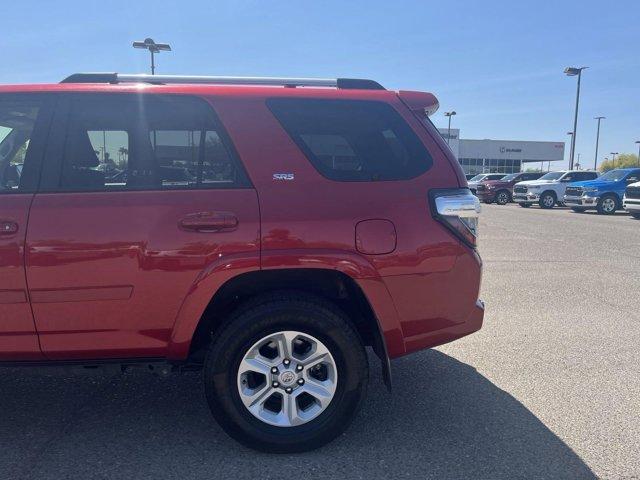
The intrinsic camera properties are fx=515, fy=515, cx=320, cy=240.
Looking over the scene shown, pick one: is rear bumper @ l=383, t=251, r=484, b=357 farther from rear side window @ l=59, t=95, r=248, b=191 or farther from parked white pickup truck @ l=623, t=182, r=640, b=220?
parked white pickup truck @ l=623, t=182, r=640, b=220

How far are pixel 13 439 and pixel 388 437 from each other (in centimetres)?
219

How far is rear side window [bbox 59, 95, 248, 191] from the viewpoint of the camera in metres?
2.83

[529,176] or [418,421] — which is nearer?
[418,421]

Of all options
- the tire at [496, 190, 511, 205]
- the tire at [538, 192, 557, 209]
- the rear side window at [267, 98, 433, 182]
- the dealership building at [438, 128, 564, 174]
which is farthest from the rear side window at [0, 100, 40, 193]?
the dealership building at [438, 128, 564, 174]

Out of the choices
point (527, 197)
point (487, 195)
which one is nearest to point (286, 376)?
point (527, 197)

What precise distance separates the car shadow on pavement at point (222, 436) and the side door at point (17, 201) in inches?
14.5

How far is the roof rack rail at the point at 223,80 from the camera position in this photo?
3.11 m

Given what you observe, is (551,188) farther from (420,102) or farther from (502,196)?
(420,102)

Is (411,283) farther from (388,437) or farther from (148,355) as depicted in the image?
(148,355)

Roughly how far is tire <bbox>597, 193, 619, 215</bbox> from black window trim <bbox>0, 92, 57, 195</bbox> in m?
21.6

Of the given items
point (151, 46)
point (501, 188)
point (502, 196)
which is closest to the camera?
point (151, 46)

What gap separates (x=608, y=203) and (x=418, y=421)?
67.2 ft

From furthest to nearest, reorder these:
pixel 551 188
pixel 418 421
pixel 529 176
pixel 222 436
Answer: pixel 529 176, pixel 551 188, pixel 418 421, pixel 222 436

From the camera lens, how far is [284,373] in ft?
9.42
